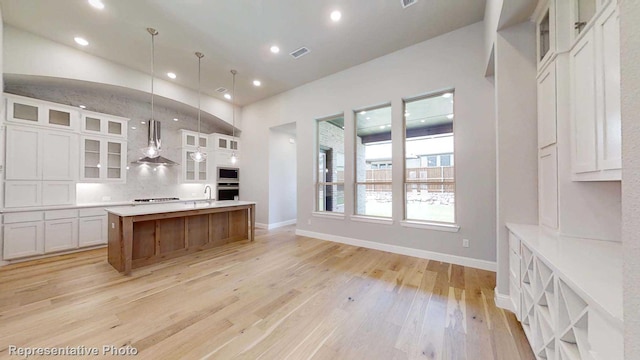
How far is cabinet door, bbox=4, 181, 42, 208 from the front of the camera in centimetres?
357

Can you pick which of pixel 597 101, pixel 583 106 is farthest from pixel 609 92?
pixel 583 106

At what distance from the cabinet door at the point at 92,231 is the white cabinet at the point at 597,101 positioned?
6.84 m

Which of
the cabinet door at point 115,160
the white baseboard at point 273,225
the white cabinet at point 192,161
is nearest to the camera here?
the cabinet door at point 115,160

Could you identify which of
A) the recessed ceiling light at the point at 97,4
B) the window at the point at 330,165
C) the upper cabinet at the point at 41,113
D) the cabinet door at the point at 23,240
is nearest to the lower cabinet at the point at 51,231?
the cabinet door at the point at 23,240

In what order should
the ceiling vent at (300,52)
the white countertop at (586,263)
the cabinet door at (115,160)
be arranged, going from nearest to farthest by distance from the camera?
the white countertop at (586,263) < the ceiling vent at (300,52) < the cabinet door at (115,160)

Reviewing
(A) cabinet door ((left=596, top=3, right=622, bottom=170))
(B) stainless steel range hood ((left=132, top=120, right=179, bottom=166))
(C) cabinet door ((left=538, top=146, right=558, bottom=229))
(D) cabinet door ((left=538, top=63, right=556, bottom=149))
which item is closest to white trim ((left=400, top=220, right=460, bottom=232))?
(C) cabinet door ((left=538, top=146, right=558, bottom=229))

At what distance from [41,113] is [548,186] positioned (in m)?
7.22

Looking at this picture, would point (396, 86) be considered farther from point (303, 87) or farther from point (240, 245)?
point (240, 245)

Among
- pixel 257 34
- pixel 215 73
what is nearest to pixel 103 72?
pixel 215 73

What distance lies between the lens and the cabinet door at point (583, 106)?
1.61 metres

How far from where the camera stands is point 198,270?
3297mm

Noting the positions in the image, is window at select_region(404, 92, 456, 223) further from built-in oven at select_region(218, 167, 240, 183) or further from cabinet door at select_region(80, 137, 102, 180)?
cabinet door at select_region(80, 137, 102, 180)

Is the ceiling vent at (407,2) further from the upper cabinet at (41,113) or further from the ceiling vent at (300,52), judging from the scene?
the upper cabinet at (41,113)

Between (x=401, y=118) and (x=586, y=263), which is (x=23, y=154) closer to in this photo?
(x=401, y=118)
